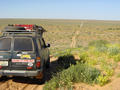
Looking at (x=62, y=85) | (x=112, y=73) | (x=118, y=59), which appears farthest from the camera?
(x=118, y=59)

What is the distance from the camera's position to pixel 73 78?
257 inches

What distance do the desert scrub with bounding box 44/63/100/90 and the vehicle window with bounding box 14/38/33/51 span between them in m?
1.33

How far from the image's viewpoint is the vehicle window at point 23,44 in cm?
648

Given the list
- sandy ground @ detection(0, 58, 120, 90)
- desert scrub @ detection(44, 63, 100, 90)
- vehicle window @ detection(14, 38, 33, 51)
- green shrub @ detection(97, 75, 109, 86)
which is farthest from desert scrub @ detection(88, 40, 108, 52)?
vehicle window @ detection(14, 38, 33, 51)

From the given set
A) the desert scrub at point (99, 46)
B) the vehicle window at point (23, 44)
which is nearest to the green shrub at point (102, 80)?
the vehicle window at point (23, 44)

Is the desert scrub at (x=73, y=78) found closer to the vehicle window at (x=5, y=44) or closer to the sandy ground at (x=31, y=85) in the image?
the sandy ground at (x=31, y=85)

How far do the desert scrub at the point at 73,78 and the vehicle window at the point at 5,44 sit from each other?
1.81 metres

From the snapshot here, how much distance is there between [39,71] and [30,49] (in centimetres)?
78

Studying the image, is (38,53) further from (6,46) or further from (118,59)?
(118,59)

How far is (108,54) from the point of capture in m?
10.7

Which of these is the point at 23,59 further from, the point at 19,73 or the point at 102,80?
the point at 102,80

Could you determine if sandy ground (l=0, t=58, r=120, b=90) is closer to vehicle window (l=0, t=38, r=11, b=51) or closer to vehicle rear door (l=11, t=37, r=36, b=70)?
vehicle rear door (l=11, t=37, r=36, b=70)

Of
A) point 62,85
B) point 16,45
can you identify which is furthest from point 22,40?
point 62,85

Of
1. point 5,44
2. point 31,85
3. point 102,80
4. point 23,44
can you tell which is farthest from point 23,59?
point 102,80
